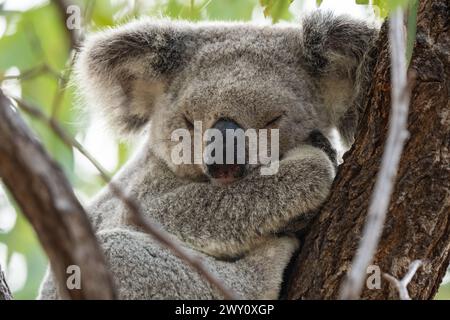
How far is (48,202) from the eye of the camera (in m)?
1.53

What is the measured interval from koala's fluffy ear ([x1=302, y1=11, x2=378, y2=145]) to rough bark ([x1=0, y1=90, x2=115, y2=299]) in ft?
7.73

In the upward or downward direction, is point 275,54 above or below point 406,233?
above

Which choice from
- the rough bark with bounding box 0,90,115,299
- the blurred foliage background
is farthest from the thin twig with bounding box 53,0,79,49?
the rough bark with bounding box 0,90,115,299

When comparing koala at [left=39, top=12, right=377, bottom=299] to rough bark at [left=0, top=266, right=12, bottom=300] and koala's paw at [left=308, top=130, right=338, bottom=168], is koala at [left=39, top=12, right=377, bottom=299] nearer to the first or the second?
koala's paw at [left=308, top=130, right=338, bottom=168]

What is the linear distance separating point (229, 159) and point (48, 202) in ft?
5.99

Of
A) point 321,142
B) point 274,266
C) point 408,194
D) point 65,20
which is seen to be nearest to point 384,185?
point 408,194

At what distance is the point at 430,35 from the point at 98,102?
2.18 m

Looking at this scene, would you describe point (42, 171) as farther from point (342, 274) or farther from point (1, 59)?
point (1, 59)

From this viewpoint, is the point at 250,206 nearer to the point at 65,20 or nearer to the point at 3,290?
the point at 3,290

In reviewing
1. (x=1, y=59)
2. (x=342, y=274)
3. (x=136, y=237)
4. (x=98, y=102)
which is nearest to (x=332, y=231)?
(x=342, y=274)

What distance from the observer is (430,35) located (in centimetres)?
292

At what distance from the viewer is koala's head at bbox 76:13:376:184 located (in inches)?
140

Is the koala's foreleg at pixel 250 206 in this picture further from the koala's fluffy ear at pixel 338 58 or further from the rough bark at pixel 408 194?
the koala's fluffy ear at pixel 338 58
